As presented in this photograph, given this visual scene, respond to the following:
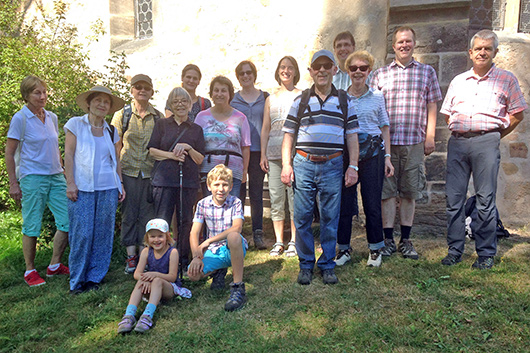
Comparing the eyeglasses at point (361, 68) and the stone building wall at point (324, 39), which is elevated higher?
the stone building wall at point (324, 39)

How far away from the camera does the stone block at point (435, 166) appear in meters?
5.19

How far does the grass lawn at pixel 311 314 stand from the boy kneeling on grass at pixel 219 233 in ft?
0.84

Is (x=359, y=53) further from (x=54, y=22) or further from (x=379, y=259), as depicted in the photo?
(x=54, y=22)

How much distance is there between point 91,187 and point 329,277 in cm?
219

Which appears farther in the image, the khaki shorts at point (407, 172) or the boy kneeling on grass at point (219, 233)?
the khaki shorts at point (407, 172)

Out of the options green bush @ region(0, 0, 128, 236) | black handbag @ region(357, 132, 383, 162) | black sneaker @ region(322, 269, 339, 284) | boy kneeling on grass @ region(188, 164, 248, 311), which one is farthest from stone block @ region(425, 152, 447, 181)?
green bush @ region(0, 0, 128, 236)

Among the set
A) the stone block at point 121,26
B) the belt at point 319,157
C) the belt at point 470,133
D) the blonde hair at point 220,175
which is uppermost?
the stone block at point 121,26

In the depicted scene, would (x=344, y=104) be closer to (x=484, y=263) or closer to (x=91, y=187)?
(x=484, y=263)

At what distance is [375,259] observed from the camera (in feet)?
12.6

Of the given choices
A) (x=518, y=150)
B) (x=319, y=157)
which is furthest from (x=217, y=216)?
(x=518, y=150)

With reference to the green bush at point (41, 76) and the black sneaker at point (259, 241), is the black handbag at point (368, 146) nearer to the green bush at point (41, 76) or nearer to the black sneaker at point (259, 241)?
the black sneaker at point (259, 241)

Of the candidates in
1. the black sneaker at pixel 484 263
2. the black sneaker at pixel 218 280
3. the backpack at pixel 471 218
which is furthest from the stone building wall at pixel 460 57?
the black sneaker at pixel 218 280

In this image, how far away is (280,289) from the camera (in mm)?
3453

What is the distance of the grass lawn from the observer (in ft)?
8.61
